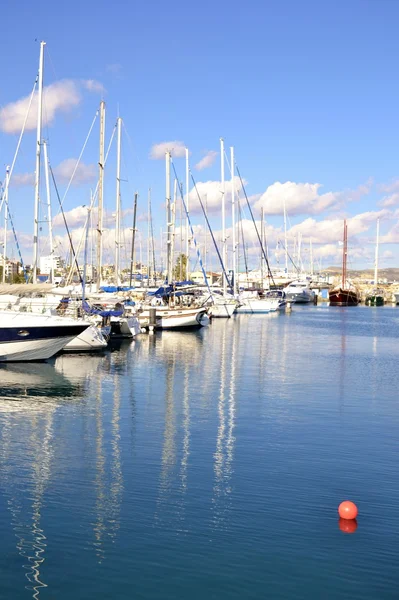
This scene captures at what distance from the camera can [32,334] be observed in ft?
120

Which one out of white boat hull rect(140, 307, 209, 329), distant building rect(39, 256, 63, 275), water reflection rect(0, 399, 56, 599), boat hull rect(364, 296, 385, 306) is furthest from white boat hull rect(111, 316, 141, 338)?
boat hull rect(364, 296, 385, 306)

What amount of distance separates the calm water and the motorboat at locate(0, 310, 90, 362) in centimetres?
209

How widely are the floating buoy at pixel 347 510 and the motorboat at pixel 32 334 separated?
2434cm

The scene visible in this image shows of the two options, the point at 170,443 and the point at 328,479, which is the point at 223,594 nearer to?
the point at 328,479

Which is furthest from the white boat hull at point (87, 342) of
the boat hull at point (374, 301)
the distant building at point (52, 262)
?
the boat hull at point (374, 301)

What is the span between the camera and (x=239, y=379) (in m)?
35.4

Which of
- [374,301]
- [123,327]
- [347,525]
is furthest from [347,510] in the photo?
[374,301]

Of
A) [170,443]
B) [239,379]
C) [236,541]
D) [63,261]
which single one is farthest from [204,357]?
[63,261]

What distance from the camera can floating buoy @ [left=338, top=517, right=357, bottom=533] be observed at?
1438 cm

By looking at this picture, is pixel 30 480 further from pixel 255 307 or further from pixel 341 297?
pixel 341 297

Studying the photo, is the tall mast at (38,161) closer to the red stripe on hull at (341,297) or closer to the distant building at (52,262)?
the distant building at (52,262)

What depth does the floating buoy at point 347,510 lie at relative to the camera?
1482cm

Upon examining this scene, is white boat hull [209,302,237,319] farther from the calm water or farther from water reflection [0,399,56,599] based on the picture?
water reflection [0,399,56,599]

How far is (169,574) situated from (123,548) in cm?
137
